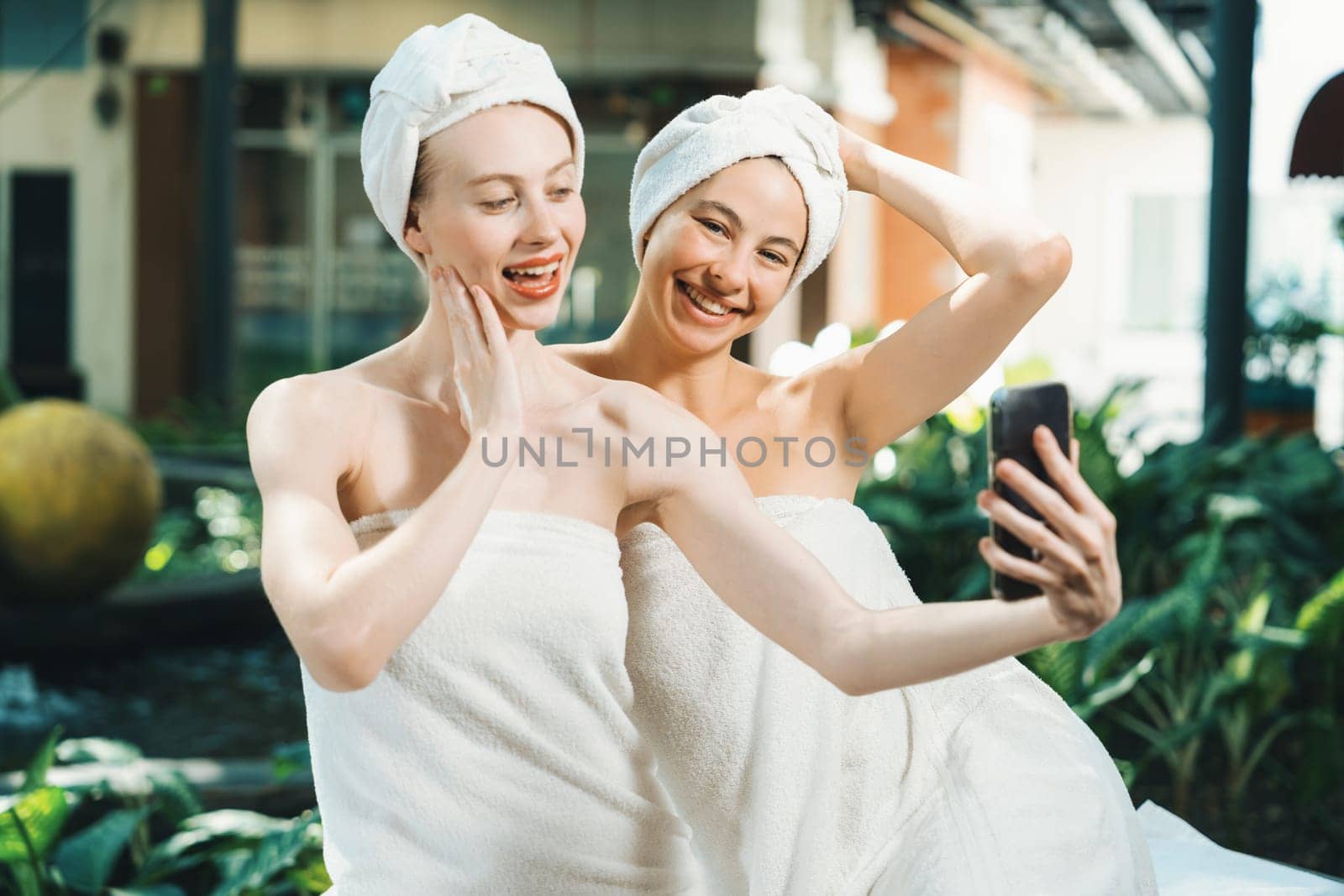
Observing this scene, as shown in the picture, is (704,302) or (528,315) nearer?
(528,315)

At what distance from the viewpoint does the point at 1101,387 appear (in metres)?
13.4

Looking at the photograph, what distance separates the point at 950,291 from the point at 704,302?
320mm

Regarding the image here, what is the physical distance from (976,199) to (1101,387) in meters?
12.1

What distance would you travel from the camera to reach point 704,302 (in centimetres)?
175

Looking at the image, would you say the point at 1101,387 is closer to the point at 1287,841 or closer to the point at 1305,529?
the point at 1305,529

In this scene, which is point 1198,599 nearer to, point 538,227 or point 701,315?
point 701,315

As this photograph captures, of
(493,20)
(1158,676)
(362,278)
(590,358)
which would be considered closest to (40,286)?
(362,278)

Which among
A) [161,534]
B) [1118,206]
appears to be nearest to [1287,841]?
[161,534]

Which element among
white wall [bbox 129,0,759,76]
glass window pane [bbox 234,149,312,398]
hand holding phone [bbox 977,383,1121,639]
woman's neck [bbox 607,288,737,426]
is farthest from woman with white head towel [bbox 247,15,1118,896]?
glass window pane [bbox 234,149,312,398]

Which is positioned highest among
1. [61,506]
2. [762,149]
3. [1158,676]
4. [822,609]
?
[762,149]

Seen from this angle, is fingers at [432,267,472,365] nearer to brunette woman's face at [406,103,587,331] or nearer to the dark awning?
brunette woman's face at [406,103,587,331]

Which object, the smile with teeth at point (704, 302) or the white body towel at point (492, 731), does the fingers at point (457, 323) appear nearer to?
the white body towel at point (492, 731)

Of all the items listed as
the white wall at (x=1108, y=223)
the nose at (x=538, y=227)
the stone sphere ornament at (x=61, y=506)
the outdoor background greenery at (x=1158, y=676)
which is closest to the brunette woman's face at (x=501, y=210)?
the nose at (x=538, y=227)

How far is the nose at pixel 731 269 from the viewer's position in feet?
5.59
